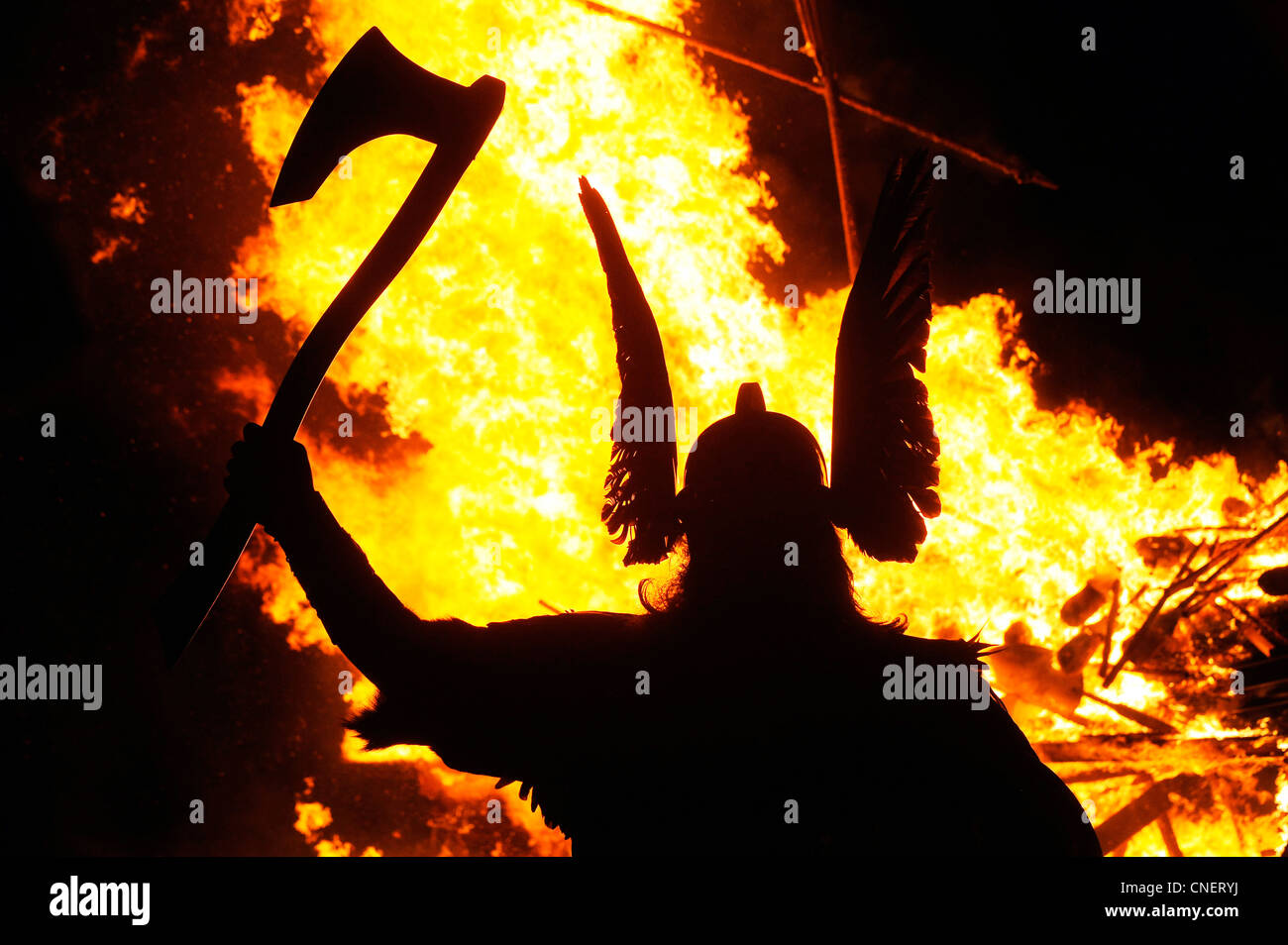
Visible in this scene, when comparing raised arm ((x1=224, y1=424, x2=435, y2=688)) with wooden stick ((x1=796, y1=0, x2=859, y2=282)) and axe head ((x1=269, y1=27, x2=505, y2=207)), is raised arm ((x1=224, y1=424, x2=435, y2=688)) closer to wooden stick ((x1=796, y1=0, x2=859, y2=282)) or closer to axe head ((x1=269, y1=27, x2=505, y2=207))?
axe head ((x1=269, y1=27, x2=505, y2=207))

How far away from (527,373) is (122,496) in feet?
14.3

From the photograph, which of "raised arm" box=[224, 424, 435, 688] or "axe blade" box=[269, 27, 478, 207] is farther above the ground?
"axe blade" box=[269, 27, 478, 207]

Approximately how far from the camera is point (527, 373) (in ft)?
19.2

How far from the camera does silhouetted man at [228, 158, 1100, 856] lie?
1.45 meters

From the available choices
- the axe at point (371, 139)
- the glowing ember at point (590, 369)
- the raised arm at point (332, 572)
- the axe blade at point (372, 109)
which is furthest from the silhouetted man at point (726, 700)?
the glowing ember at point (590, 369)

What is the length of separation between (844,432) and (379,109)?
1.80 m

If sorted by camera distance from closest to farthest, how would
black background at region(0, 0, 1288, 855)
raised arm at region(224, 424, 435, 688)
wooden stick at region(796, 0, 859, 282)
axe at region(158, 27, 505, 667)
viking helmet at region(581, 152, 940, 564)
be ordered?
raised arm at region(224, 424, 435, 688) → axe at region(158, 27, 505, 667) → viking helmet at region(581, 152, 940, 564) → wooden stick at region(796, 0, 859, 282) → black background at region(0, 0, 1288, 855)

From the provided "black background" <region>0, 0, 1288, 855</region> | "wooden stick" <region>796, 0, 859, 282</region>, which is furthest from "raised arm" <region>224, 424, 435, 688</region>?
"black background" <region>0, 0, 1288, 855</region>

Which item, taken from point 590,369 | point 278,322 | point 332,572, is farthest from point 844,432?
point 278,322

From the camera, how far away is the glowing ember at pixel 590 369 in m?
5.67

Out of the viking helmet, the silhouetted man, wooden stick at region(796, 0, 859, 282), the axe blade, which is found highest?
wooden stick at region(796, 0, 859, 282)

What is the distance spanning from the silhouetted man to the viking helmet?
24mm

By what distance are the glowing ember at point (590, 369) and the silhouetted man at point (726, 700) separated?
159 inches

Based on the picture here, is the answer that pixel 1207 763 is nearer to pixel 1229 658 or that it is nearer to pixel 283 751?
pixel 1229 658
